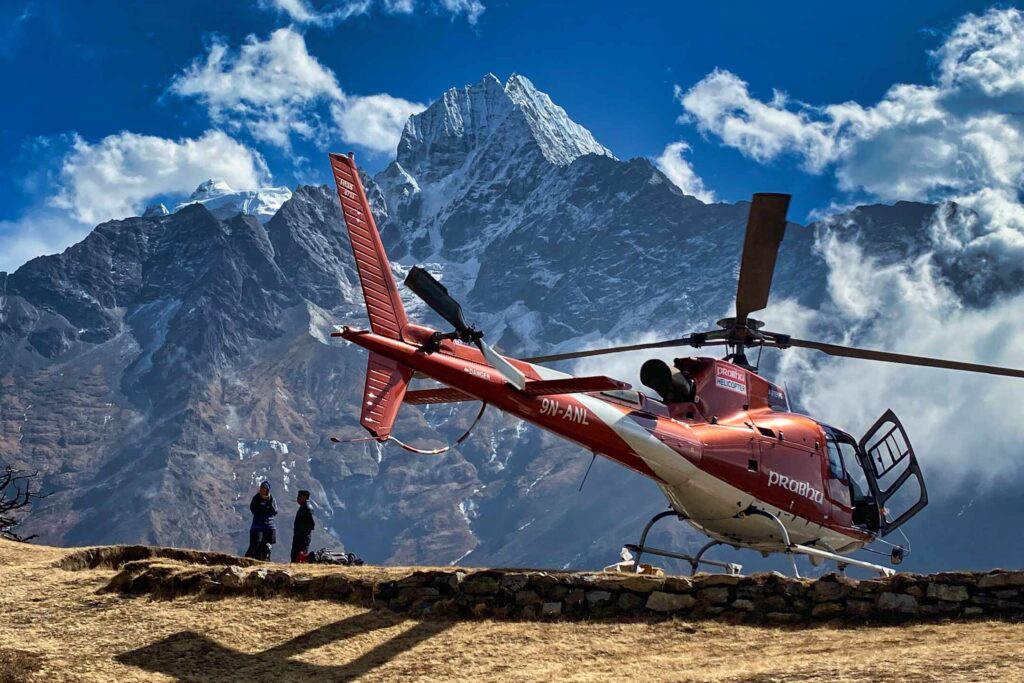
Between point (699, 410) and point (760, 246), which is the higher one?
point (760, 246)

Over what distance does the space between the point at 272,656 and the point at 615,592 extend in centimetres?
469

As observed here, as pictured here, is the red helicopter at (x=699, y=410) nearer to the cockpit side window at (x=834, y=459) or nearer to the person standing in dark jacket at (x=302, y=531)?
the cockpit side window at (x=834, y=459)

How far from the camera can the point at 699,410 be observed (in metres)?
20.0

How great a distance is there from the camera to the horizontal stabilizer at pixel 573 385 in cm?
1577

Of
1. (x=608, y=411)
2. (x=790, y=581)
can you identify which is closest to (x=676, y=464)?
(x=608, y=411)

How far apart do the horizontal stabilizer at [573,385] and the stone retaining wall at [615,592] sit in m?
2.61

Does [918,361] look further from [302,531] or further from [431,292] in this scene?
[302,531]

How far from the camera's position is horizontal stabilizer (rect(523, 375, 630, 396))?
51.7 feet

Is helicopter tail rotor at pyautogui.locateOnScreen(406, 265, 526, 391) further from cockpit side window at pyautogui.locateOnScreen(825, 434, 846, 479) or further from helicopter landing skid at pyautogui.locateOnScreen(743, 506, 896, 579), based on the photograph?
cockpit side window at pyautogui.locateOnScreen(825, 434, 846, 479)

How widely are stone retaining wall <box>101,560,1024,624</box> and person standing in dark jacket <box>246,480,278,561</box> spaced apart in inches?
161

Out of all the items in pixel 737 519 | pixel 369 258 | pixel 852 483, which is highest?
pixel 369 258

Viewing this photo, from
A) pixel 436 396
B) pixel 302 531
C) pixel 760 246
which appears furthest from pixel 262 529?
pixel 760 246

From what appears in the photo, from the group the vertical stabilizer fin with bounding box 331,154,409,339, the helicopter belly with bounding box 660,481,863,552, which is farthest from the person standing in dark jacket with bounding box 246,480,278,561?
the helicopter belly with bounding box 660,481,863,552

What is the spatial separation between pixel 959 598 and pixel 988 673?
3.24 metres
